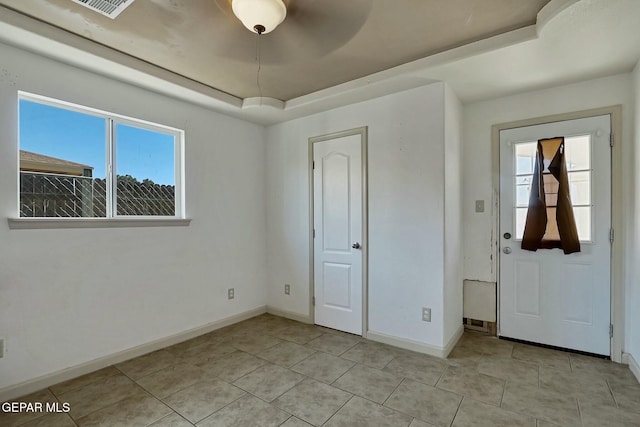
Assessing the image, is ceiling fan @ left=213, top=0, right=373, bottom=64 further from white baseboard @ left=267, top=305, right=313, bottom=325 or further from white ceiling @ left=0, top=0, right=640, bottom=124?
white baseboard @ left=267, top=305, right=313, bottom=325

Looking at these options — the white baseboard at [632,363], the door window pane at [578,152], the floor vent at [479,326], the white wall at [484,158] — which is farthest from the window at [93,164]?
the white baseboard at [632,363]

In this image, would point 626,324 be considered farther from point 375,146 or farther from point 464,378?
point 375,146

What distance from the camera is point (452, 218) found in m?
3.00

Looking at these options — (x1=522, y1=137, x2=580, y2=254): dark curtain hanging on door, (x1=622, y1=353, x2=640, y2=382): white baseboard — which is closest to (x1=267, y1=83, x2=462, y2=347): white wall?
(x1=522, y1=137, x2=580, y2=254): dark curtain hanging on door

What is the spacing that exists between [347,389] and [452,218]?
1782 millimetres

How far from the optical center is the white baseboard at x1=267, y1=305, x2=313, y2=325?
373cm

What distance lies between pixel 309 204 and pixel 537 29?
254cm

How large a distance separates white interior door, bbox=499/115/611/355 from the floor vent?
0.09 metres

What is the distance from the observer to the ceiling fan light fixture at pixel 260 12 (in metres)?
1.75

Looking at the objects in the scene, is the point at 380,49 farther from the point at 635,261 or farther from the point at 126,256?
the point at 126,256

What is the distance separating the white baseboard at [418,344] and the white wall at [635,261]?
1285 millimetres

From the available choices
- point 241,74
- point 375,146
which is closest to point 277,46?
point 241,74

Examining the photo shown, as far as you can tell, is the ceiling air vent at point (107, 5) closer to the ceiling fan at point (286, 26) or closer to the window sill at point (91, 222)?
the ceiling fan at point (286, 26)

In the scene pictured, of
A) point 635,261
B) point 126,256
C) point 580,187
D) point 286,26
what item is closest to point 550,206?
point 580,187
